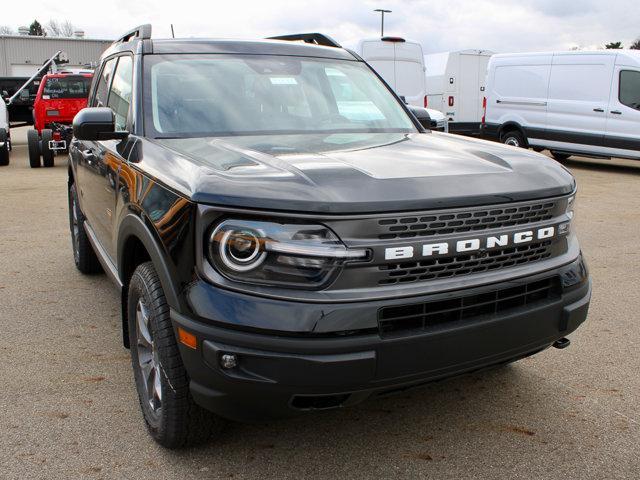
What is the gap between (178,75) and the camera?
11.6 ft

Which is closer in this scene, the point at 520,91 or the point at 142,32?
the point at 142,32

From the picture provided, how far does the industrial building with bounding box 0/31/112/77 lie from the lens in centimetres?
4284

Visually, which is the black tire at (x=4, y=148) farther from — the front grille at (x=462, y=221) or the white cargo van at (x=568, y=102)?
the front grille at (x=462, y=221)

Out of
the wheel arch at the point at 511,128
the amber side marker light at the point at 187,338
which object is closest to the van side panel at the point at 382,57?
the wheel arch at the point at 511,128

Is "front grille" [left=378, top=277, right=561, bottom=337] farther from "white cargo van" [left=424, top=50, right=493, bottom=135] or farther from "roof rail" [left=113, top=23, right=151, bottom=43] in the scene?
"white cargo van" [left=424, top=50, right=493, bottom=135]

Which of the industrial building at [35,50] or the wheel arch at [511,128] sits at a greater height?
the industrial building at [35,50]

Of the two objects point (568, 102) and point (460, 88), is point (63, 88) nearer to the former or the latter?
point (460, 88)

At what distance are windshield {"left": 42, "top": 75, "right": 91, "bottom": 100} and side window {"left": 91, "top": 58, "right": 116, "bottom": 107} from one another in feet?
36.8

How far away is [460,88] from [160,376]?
18184 mm

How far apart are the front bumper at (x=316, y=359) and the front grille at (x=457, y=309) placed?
0.10 feet

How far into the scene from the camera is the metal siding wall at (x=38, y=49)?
42.8 metres

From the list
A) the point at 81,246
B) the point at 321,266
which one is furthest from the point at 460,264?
the point at 81,246

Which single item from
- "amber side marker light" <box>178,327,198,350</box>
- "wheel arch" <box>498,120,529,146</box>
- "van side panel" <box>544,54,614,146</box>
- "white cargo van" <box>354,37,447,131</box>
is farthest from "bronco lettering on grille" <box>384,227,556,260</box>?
"white cargo van" <box>354,37,447,131</box>

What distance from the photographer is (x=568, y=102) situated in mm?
13500
